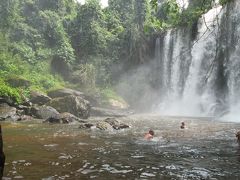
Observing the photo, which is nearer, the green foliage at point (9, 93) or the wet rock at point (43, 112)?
the wet rock at point (43, 112)

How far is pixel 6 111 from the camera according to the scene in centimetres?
2673

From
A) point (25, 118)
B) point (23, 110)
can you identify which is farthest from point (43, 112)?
point (23, 110)

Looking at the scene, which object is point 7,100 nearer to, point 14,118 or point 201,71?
point 14,118

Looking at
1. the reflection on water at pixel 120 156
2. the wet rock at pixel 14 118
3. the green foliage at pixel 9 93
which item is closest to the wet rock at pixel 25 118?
the wet rock at pixel 14 118

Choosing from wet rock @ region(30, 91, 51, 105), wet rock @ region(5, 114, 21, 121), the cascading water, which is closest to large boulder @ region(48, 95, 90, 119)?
wet rock @ region(30, 91, 51, 105)

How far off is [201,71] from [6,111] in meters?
21.0

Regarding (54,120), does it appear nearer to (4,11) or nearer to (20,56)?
(20,56)

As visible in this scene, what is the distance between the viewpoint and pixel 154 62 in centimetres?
4481

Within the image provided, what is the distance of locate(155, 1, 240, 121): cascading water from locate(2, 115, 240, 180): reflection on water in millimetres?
15097

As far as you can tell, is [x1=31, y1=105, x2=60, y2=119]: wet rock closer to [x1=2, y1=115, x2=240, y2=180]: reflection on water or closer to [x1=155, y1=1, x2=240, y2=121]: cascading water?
[x1=2, y1=115, x2=240, y2=180]: reflection on water

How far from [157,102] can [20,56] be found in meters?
18.1

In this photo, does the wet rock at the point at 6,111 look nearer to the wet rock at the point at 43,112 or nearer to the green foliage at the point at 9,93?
the green foliage at the point at 9,93

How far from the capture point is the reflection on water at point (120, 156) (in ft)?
30.2

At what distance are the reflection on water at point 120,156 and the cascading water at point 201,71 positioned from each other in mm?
15097
